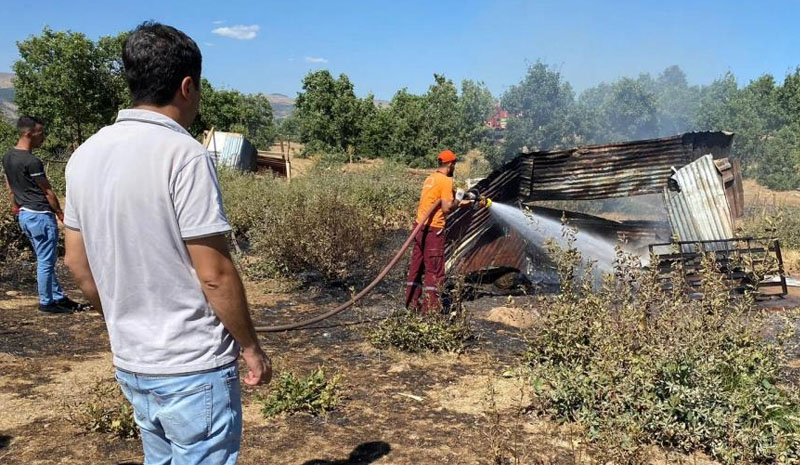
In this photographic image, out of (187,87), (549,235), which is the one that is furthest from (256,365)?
(549,235)

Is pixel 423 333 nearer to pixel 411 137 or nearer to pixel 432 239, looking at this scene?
pixel 432 239

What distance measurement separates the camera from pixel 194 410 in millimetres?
1652

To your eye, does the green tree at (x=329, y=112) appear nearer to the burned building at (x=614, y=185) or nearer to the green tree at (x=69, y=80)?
the green tree at (x=69, y=80)

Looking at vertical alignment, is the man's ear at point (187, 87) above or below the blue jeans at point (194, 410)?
above

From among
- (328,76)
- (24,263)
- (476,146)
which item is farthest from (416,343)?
(328,76)

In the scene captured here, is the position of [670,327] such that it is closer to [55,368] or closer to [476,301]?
[476,301]

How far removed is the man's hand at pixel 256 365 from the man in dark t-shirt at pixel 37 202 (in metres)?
4.26

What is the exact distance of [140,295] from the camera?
1.63 meters

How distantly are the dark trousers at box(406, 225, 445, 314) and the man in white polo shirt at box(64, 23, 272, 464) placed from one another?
4.01 metres

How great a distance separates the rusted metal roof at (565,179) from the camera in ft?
23.9

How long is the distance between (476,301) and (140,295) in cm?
558

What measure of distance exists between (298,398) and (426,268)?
2.41 m

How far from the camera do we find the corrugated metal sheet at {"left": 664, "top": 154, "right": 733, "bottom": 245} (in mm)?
7461

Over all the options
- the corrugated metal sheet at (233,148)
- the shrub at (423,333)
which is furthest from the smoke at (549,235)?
the corrugated metal sheet at (233,148)
